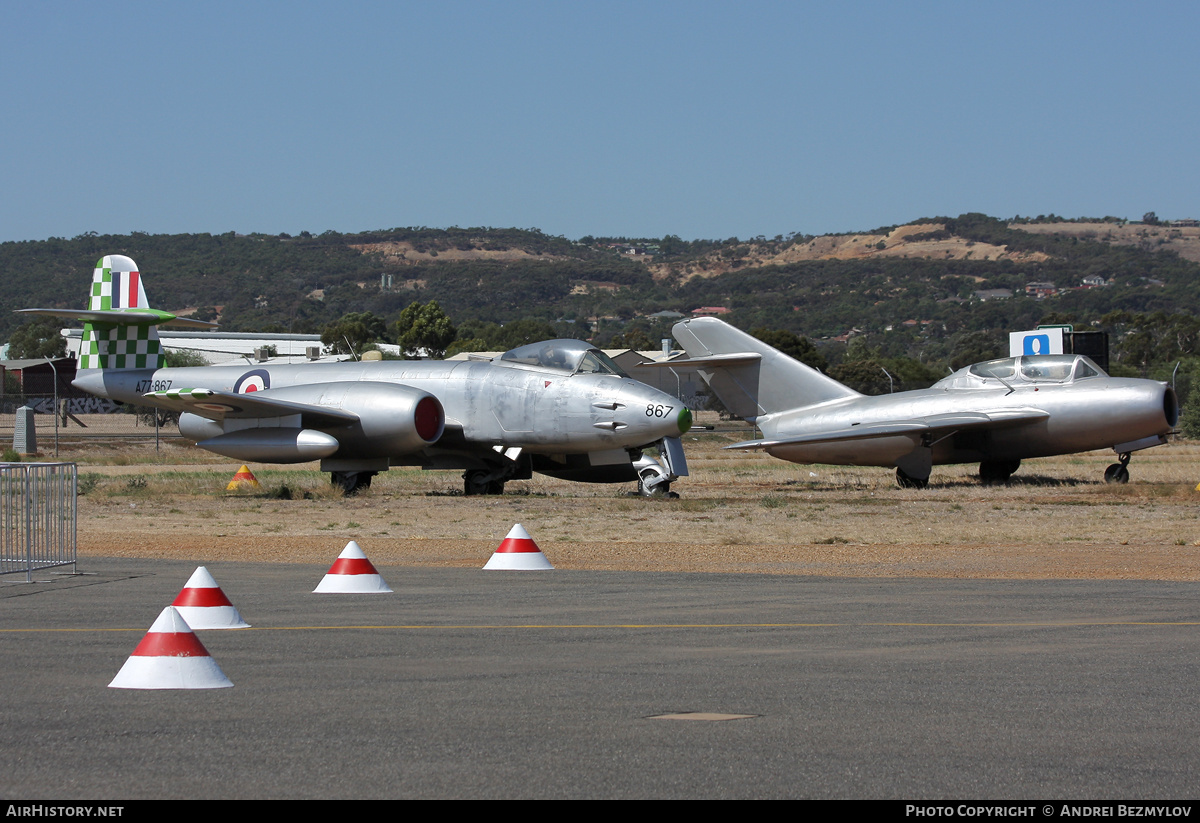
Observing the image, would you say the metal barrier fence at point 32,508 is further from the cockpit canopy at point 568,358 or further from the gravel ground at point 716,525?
the cockpit canopy at point 568,358

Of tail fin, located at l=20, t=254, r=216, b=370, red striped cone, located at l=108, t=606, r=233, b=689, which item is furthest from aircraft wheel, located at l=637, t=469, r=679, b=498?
red striped cone, located at l=108, t=606, r=233, b=689

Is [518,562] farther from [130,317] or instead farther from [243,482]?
[130,317]

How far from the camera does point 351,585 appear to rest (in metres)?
10.7

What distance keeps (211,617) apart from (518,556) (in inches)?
182

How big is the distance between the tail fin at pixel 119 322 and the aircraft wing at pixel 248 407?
3.45 meters

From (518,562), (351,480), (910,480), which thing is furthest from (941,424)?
(518,562)

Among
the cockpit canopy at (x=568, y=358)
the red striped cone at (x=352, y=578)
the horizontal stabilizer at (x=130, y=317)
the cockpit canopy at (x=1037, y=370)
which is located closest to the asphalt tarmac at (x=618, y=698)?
the red striped cone at (x=352, y=578)

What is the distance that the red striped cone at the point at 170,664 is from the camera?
640 centimetres

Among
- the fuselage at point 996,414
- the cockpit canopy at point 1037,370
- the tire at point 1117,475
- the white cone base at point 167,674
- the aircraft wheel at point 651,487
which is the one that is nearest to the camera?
the white cone base at point 167,674

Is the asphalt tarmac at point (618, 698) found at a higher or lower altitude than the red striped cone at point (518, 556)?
higher

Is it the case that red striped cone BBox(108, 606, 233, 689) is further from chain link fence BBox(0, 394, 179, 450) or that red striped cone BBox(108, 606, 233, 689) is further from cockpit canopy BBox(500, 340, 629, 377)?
chain link fence BBox(0, 394, 179, 450)

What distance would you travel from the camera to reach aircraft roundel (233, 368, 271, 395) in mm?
26078

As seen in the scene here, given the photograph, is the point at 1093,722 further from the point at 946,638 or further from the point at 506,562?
the point at 506,562

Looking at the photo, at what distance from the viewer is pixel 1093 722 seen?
580 cm
